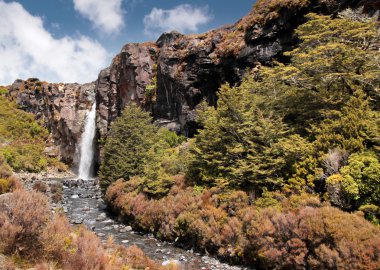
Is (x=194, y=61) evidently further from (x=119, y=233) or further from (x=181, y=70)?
(x=119, y=233)

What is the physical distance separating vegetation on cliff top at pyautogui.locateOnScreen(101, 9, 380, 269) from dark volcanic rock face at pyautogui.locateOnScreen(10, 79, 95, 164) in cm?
4787

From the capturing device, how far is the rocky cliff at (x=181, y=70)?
31438 mm

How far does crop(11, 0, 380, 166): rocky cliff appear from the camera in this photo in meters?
31.4

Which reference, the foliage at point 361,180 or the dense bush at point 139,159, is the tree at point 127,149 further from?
the foliage at point 361,180

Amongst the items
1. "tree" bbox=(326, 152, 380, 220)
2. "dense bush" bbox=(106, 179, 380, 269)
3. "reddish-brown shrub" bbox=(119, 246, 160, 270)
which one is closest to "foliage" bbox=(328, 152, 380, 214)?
"tree" bbox=(326, 152, 380, 220)

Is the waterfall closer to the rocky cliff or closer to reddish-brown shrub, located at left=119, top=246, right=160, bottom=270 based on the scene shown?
the rocky cliff

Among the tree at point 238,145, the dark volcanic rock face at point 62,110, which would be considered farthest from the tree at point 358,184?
the dark volcanic rock face at point 62,110

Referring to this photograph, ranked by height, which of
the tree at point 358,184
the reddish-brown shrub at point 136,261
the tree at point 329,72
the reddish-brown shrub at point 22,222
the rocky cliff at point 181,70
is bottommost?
the reddish-brown shrub at point 136,261

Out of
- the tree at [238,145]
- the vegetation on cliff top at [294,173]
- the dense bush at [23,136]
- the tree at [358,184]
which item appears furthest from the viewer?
the dense bush at [23,136]

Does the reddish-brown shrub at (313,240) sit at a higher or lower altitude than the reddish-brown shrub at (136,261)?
higher

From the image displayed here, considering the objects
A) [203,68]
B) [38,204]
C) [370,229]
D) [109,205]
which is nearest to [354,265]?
[370,229]

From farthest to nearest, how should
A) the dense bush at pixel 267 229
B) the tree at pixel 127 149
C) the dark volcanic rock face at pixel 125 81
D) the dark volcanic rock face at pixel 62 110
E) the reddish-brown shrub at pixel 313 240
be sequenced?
the dark volcanic rock face at pixel 62 110 < the dark volcanic rock face at pixel 125 81 < the tree at pixel 127 149 < the dense bush at pixel 267 229 < the reddish-brown shrub at pixel 313 240

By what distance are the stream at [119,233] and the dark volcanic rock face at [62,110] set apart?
30242mm

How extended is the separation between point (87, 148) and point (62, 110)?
1315cm
